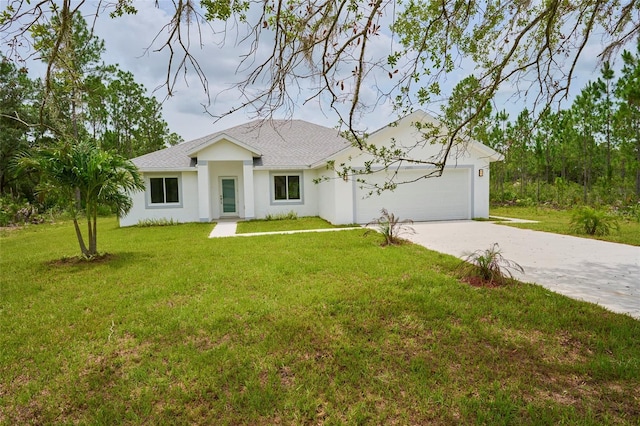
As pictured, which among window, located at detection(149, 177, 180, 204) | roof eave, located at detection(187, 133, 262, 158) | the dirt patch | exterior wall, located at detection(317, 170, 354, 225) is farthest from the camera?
window, located at detection(149, 177, 180, 204)

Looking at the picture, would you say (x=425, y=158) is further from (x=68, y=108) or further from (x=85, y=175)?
(x=68, y=108)

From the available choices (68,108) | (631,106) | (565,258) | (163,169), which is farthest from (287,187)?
(631,106)

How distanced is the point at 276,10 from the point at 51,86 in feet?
8.41

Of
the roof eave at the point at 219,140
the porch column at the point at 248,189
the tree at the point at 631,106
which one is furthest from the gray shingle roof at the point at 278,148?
the tree at the point at 631,106

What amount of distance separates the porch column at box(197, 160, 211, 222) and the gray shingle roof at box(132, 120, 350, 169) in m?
0.79

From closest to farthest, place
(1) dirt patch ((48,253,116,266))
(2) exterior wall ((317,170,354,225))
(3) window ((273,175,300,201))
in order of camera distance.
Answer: (1) dirt patch ((48,253,116,266)) < (2) exterior wall ((317,170,354,225)) < (3) window ((273,175,300,201))

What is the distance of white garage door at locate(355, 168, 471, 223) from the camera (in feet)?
50.6

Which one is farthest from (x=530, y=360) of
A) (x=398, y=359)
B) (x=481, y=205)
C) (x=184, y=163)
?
(x=184, y=163)

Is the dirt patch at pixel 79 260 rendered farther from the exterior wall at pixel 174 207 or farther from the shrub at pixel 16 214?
the shrub at pixel 16 214

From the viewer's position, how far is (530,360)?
3604 mm

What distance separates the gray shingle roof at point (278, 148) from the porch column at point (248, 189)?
1.88 feet

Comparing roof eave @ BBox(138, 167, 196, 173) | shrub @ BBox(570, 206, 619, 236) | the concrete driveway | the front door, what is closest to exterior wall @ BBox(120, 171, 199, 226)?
roof eave @ BBox(138, 167, 196, 173)

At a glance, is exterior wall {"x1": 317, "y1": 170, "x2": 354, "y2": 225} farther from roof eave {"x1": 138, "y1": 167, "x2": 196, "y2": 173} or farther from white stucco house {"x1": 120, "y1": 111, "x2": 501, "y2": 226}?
roof eave {"x1": 138, "y1": 167, "x2": 196, "y2": 173}

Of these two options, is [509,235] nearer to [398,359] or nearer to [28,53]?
[398,359]
